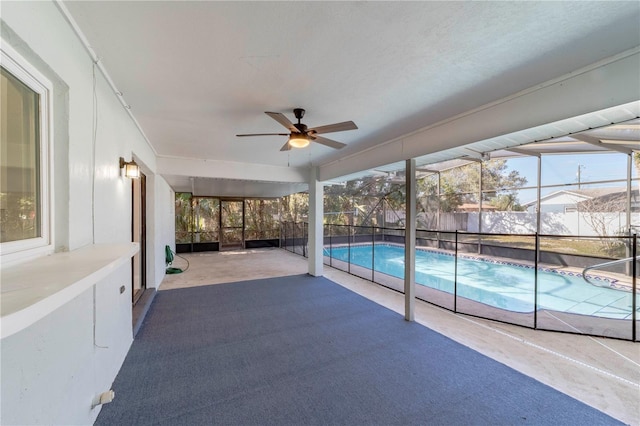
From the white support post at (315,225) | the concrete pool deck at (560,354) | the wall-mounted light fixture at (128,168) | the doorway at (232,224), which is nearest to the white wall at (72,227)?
the wall-mounted light fixture at (128,168)

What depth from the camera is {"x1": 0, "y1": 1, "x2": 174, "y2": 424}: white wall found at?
1.10m

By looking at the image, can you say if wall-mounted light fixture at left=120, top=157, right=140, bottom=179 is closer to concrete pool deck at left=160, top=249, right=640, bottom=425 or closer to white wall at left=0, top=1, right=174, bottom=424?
white wall at left=0, top=1, right=174, bottom=424

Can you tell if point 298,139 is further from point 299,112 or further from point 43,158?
point 43,158

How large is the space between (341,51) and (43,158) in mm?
1900

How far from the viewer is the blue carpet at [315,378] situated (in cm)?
189

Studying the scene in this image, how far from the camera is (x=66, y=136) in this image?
1.50m

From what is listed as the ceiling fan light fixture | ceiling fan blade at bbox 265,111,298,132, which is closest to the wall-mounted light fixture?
ceiling fan blade at bbox 265,111,298,132

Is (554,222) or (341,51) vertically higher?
(341,51)

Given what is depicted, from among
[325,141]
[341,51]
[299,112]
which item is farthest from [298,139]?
[341,51]

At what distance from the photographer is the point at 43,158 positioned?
1372 mm

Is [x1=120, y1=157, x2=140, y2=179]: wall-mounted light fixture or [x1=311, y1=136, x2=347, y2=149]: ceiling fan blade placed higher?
[x1=311, y1=136, x2=347, y2=149]: ceiling fan blade

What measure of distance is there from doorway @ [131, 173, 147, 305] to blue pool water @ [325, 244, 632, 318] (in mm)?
5279

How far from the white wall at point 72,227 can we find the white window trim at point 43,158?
0.04m

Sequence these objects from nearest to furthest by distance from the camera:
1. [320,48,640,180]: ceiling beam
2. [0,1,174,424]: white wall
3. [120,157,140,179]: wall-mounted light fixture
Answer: [0,1,174,424]: white wall < [320,48,640,180]: ceiling beam < [120,157,140,179]: wall-mounted light fixture
